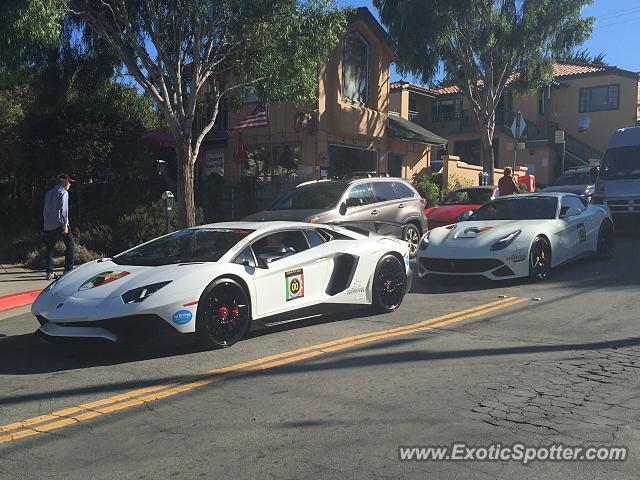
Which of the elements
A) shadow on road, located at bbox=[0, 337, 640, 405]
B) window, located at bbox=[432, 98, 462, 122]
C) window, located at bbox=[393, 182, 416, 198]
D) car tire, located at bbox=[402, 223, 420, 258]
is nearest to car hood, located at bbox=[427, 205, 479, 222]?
window, located at bbox=[393, 182, 416, 198]

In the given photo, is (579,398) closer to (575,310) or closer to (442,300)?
(575,310)

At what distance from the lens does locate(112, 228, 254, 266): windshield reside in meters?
6.43

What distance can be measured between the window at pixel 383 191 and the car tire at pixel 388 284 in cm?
459

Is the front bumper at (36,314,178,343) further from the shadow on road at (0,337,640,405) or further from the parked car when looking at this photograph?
the parked car

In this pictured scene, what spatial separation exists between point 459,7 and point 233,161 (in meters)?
8.20

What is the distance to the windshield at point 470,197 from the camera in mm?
15970

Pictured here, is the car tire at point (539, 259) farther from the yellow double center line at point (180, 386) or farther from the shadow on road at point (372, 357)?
the shadow on road at point (372, 357)

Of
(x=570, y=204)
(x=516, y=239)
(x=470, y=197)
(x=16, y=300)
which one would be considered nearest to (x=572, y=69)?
(x=470, y=197)

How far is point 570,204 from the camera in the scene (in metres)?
11.0

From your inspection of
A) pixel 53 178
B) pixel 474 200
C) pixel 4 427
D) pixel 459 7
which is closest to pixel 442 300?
pixel 4 427

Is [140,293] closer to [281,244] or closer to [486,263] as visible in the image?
[281,244]

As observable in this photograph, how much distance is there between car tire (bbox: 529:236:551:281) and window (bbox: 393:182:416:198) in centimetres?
377

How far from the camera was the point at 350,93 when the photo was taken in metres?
20.1

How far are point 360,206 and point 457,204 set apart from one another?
4.88m
